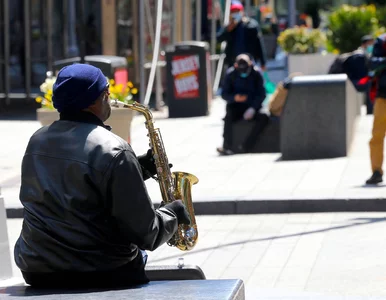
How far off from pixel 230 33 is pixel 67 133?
14057mm

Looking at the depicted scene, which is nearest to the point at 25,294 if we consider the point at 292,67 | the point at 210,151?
the point at 210,151

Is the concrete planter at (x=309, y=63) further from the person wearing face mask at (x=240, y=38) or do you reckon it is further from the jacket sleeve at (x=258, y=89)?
the jacket sleeve at (x=258, y=89)

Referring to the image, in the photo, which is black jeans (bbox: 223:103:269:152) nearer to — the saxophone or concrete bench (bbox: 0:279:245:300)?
the saxophone

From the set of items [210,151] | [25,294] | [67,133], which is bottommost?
[210,151]

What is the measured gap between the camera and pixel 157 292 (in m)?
3.94

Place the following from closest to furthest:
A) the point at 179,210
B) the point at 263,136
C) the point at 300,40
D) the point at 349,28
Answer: the point at 179,210
the point at 263,136
the point at 349,28
the point at 300,40

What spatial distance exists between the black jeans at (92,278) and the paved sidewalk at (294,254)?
188 centimetres

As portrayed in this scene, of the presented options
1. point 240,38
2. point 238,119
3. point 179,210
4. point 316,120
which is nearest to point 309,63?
point 240,38

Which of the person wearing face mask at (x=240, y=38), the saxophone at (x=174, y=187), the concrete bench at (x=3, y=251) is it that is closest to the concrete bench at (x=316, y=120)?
the person wearing face mask at (x=240, y=38)

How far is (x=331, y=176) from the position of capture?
11.4m

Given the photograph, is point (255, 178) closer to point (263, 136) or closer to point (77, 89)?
point (263, 136)

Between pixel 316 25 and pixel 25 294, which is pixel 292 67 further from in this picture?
pixel 316 25

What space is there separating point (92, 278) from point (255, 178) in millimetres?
7539

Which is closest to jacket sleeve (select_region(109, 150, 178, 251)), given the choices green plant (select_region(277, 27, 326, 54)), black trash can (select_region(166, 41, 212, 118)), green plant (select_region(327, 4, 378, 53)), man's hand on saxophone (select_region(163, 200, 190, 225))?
man's hand on saxophone (select_region(163, 200, 190, 225))
